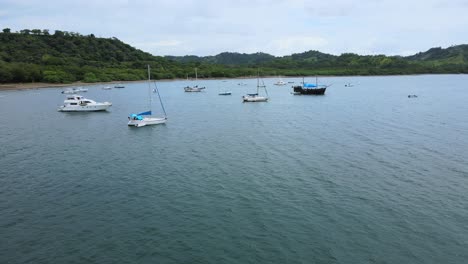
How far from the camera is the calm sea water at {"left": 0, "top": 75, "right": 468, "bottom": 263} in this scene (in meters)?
24.0

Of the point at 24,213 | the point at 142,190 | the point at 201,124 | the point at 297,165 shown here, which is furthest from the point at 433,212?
the point at 201,124

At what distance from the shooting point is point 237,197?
108 feet

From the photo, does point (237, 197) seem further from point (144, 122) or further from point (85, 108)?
point (85, 108)

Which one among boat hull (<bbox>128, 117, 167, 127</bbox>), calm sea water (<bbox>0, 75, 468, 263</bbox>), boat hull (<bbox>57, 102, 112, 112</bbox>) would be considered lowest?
calm sea water (<bbox>0, 75, 468, 263</bbox>)

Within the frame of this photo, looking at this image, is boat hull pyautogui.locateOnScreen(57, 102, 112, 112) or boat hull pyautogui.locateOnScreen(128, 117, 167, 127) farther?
boat hull pyautogui.locateOnScreen(57, 102, 112, 112)

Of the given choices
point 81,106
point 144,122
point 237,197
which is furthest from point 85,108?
point 237,197

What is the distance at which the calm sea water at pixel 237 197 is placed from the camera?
24.0 metres

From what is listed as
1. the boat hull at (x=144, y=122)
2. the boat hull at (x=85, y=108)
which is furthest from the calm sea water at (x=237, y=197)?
the boat hull at (x=85, y=108)

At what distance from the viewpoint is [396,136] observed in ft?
193

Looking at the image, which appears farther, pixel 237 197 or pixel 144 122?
pixel 144 122

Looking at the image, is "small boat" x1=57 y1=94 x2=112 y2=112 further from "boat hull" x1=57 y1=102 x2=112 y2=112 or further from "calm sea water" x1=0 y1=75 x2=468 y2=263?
"calm sea water" x1=0 y1=75 x2=468 y2=263

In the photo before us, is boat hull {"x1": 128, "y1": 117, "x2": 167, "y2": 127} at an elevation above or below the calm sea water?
above

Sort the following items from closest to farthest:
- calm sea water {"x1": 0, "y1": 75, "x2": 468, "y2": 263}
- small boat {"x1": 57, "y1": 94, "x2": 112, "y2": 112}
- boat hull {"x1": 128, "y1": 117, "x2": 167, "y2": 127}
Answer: calm sea water {"x1": 0, "y1": 75, "x2": 468, "y2": 263}
boat hull {"x1": 128, "y1": 117, "x2": 167, "y2": 127}
small boat {"x1": 57, "y1": 94, "x2": 112, "y2": 112}

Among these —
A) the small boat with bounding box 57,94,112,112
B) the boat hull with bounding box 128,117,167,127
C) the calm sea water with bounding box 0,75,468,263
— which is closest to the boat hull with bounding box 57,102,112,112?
the small boat with bounding box 57,94,112,112
